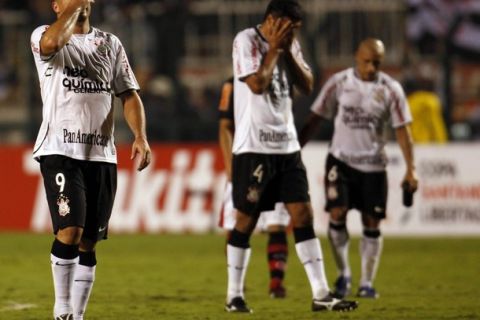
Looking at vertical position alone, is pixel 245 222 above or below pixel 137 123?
below

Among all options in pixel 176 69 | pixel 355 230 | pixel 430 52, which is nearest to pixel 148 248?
pixel 355 230

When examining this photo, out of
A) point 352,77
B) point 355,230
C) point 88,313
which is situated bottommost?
point 355,230

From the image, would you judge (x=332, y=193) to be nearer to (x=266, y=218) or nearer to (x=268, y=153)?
(x=266, y=218)

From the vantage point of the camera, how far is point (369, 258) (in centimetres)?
1100

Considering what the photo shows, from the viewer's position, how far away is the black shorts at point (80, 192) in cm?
753

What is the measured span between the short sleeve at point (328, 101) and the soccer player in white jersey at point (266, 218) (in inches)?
32.8

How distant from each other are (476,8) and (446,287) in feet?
29.7

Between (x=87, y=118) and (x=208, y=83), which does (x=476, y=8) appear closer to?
(x=208, y=83)

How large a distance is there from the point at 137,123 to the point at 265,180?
168 centimetres

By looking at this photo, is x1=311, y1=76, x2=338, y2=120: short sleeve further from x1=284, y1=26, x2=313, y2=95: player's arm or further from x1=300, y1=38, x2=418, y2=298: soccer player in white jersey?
x1=284, y1=26, x2=313, y2=95: player's arm

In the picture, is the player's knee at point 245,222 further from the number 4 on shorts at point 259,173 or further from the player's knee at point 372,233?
the player's knee at point 372,233

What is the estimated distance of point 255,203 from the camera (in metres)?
9.30

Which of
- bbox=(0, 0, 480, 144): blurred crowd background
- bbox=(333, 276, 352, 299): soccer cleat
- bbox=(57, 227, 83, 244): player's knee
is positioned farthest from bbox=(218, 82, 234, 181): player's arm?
bbox=(0, 0, 480, 144): blurred crowd background

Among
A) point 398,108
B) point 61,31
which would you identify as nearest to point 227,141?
point 398,108
